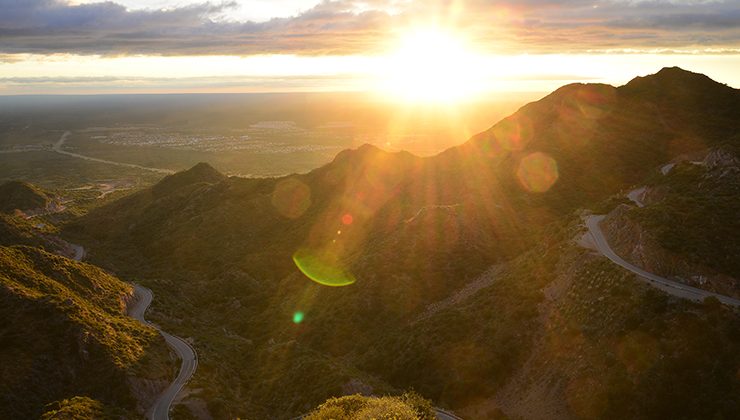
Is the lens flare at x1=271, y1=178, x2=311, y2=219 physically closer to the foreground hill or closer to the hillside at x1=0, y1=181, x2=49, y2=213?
the foreground hill

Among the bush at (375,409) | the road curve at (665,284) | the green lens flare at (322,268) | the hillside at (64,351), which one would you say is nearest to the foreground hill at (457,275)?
the green lens flare at (322,268)

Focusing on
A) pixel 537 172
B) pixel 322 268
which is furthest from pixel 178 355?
pixel 537 172

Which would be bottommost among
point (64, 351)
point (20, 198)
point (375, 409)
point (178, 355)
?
point (178, 355)

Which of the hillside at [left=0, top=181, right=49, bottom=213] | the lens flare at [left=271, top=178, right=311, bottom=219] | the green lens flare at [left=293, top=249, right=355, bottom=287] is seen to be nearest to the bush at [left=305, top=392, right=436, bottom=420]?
the green lens flare at [left=293, top=249, right=355, bottom=287]

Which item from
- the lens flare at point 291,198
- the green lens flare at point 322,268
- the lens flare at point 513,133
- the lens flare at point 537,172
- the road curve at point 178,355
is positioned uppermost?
the lens flare at point 513,133

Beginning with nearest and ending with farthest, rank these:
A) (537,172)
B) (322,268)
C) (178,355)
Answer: (178,355) < (322,268) < (537,172)

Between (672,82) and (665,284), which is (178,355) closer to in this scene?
(665,284)

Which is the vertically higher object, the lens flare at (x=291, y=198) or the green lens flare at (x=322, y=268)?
the lens flare at (x=291, y=198)

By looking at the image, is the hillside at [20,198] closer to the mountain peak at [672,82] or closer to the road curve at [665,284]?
the road curve at [665,284]
